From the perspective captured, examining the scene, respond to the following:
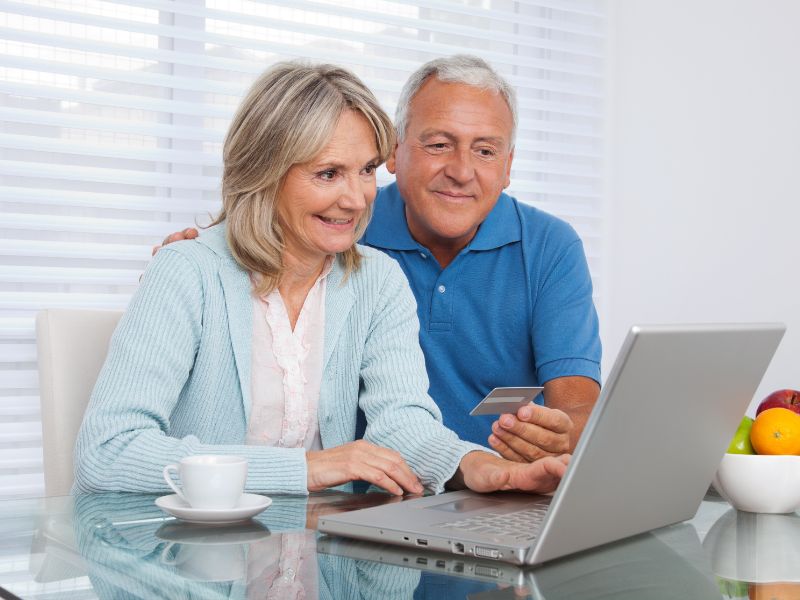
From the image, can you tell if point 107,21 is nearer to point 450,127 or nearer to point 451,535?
point 450,127

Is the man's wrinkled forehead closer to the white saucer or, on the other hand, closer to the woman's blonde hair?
the woman's blonde hair

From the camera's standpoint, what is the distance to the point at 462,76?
2191 mm

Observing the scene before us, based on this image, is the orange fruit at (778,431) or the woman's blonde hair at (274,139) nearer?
the orange fruit at (778,431)

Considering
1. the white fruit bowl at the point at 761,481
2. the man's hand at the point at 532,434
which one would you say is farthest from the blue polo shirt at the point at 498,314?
the white fruit bowl at the point at 761,481

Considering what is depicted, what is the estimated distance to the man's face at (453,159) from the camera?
218cm

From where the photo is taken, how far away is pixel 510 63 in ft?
10.2

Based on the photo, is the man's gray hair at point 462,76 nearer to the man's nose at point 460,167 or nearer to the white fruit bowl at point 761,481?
the man's nose at point 460,167

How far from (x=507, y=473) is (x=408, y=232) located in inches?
42.5

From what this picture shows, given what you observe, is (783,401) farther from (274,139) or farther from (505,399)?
(274,139)

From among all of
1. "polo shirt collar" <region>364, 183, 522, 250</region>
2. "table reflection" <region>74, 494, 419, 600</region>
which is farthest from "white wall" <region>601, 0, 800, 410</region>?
"table reflection" <region>74, 494, 419, 600</region>

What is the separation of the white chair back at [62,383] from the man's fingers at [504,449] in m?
0.72

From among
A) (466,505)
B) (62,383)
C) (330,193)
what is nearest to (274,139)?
(330,193)

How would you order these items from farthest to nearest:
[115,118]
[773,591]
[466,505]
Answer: [115,118], [466,505], [773,591]

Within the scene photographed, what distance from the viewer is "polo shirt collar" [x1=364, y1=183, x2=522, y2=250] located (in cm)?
221
